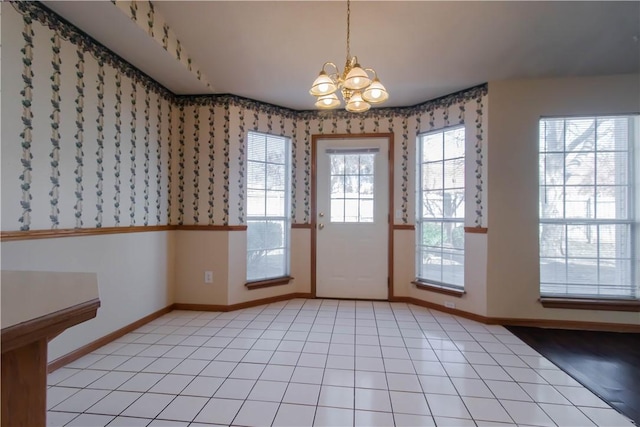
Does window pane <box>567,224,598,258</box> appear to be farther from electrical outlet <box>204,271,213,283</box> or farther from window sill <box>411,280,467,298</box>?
electrical outlet <box>204,271,213,283</box>

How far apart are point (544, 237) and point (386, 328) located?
68.5 inches

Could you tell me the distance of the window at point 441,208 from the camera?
3.23m

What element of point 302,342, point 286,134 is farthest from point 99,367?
point 286,134

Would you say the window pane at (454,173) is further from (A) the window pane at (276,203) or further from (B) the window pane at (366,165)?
(A) the window pane at (276,203)

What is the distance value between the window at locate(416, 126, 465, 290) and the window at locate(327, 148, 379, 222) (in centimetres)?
58

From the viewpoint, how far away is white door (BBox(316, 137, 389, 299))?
370cm

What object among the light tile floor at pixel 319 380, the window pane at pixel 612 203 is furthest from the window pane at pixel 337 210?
the window pane at pixel 612 203

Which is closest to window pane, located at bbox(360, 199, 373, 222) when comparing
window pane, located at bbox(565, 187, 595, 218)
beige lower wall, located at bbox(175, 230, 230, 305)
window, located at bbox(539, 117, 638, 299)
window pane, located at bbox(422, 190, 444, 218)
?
window pane, located at bbox(422, 190, 444, 218)

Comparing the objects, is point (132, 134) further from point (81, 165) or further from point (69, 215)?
point (69, 215)

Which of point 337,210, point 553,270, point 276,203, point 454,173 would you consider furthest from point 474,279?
point 276,203

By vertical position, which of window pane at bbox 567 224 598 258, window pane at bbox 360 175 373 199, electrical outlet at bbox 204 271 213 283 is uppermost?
window pane at bbox 360 175 373 199

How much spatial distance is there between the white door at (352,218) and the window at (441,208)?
1.35 feet

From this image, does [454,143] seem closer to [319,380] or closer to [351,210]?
[351,210]

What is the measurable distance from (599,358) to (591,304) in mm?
744
